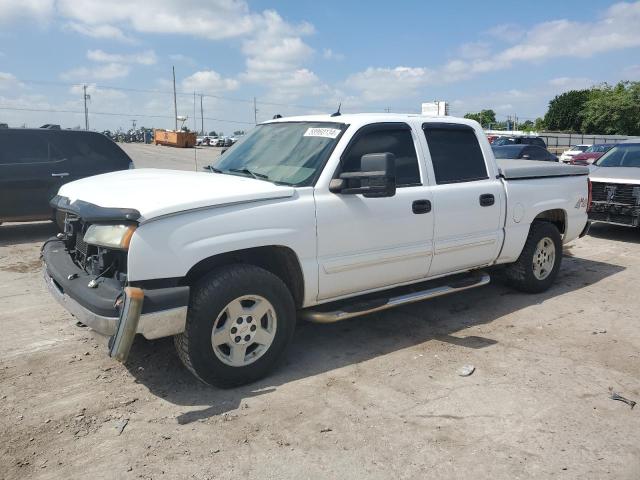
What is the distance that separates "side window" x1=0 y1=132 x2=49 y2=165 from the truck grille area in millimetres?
9223

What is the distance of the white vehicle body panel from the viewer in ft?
11.0

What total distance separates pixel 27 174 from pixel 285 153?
6026 millimetres

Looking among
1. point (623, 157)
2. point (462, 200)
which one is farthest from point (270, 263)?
point (623, 157)

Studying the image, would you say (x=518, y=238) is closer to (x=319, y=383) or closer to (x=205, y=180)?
(x=319, y=383)

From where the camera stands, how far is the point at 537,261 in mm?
5984

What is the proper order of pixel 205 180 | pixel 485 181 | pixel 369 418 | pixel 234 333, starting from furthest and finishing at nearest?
pixel 485 181 → pixel 205 180 → pixel 234 333 → pixel 369 418

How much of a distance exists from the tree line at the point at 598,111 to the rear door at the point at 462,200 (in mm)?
57494

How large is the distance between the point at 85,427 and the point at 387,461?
1.81 m

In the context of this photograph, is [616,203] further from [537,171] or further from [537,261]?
[537,171]

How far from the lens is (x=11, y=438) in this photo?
3113 mm

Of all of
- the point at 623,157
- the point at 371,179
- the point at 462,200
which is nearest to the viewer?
the point at 371,179

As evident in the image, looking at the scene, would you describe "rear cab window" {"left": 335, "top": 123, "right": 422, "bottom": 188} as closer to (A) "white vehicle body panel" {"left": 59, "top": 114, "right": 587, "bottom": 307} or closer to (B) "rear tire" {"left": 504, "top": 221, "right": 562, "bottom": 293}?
(A) "white vehicle body panel" {"left": 59, "top": 114, "right": 587, "bottom": 307}

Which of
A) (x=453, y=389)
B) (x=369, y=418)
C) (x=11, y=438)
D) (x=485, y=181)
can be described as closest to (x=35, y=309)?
(x=11, y=438)

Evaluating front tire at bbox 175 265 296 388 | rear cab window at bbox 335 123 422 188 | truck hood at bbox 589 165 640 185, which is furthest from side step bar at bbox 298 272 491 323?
truck hood at bbox 589 165 640 185
